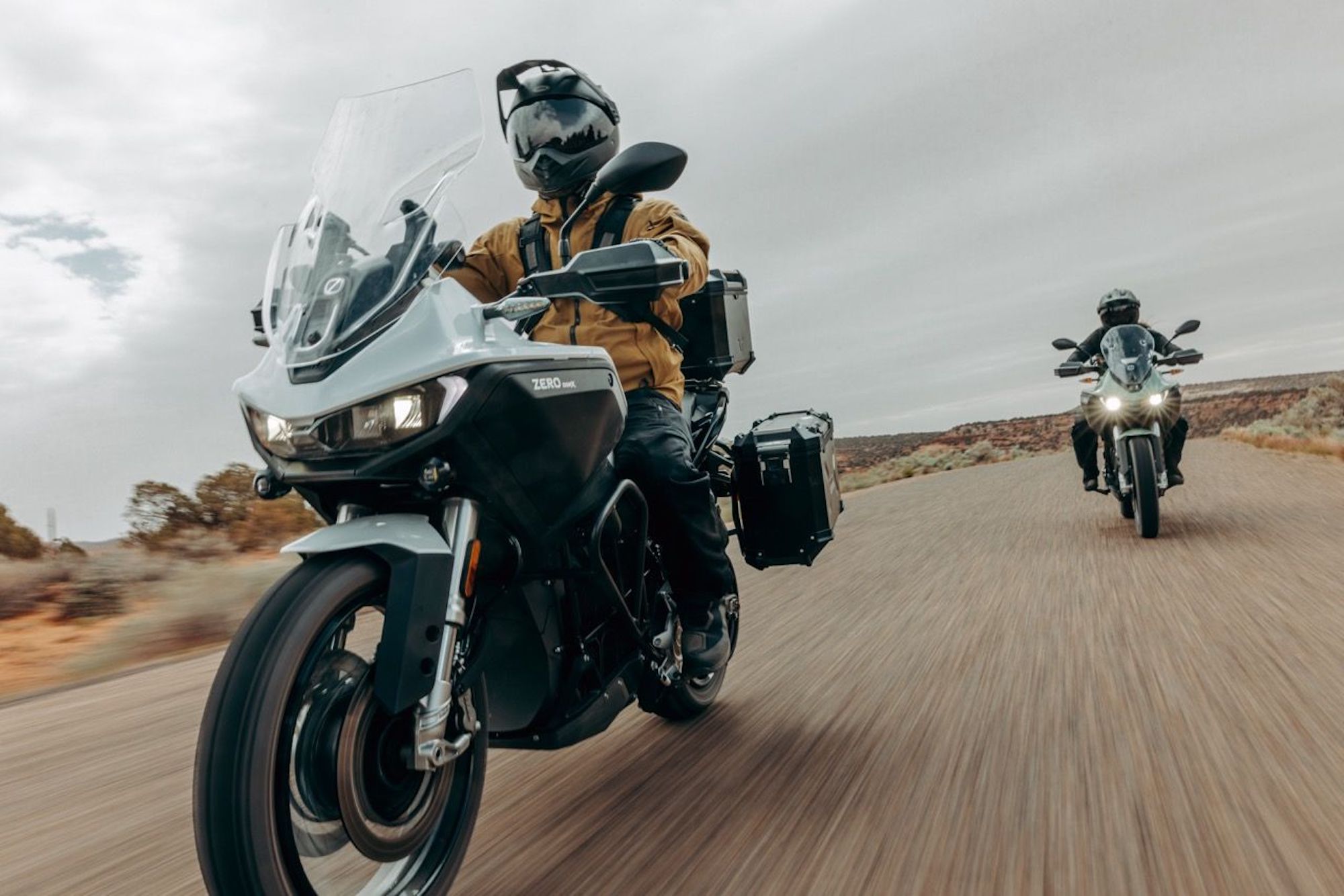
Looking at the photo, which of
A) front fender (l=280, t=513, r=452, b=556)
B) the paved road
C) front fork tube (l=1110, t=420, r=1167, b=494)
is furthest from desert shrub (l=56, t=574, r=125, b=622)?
front fork tube (l=1110, t=420, r=1167, b=494)

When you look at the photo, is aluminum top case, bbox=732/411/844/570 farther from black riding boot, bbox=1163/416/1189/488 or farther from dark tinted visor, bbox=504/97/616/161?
black riding boot, bbox=1163/416/1189/488

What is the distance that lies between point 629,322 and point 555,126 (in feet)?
2.38

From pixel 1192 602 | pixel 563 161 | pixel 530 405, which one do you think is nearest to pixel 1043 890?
pixel 530 405

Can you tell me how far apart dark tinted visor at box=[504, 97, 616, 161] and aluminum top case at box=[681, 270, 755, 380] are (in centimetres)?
97

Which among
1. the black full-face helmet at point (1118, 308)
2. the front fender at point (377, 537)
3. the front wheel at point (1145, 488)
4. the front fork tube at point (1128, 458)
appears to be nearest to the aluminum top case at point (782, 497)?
the front fender at point (377, 537)

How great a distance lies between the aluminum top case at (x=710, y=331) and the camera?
14.1 feet

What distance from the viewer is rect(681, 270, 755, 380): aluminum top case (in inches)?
170

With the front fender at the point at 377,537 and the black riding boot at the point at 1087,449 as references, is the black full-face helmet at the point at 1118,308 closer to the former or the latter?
the black riding boot at the point at 1087,449

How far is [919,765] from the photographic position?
10.7 feet

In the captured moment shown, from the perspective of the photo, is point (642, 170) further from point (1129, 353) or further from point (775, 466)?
point (1129, 353)

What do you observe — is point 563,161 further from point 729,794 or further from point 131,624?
point 131,624

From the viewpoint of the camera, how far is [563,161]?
11.5 ft

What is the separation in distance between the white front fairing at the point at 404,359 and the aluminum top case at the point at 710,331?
6.12ft

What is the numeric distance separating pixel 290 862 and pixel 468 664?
615 millimetres
